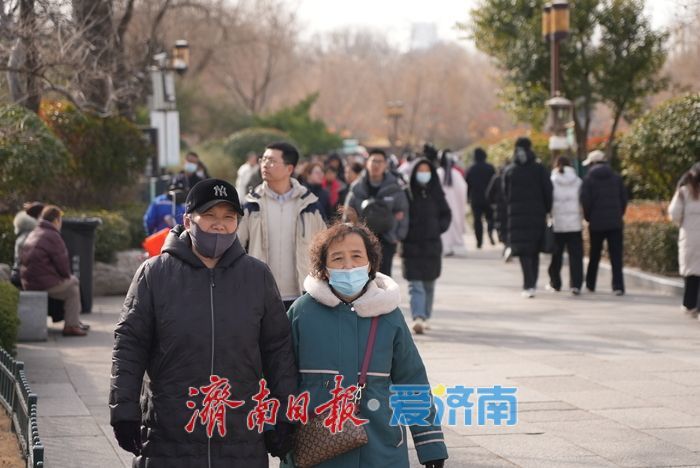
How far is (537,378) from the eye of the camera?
33.1 ft

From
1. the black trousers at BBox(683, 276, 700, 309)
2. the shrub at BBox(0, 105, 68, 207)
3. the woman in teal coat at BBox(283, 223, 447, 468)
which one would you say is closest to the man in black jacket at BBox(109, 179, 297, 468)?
the woman in teal coat at BBox(283, 223, 447, 468)

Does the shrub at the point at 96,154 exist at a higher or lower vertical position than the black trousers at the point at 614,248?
higher

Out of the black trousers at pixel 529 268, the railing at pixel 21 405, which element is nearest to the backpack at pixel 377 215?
the railing at pixel 21 405

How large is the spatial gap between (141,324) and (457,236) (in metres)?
18.2

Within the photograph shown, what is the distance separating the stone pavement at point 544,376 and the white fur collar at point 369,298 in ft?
8.27

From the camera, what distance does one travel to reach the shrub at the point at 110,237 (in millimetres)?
16680

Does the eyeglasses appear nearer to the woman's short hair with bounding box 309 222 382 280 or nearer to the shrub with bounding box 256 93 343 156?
the woman's short hair with bounding box 309 222 382 280

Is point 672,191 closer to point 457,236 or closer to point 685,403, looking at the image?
point 457,236

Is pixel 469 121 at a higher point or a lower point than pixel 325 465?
higher

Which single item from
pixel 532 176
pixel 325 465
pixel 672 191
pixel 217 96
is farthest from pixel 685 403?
pixel 217 96

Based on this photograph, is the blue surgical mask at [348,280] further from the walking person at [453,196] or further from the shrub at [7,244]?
the walking person at [453,196]

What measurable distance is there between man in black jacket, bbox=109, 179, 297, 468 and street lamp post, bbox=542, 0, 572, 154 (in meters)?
16.8

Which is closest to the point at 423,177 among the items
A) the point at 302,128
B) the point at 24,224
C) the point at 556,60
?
the point at 24,224

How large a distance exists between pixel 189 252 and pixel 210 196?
0.71 feet
